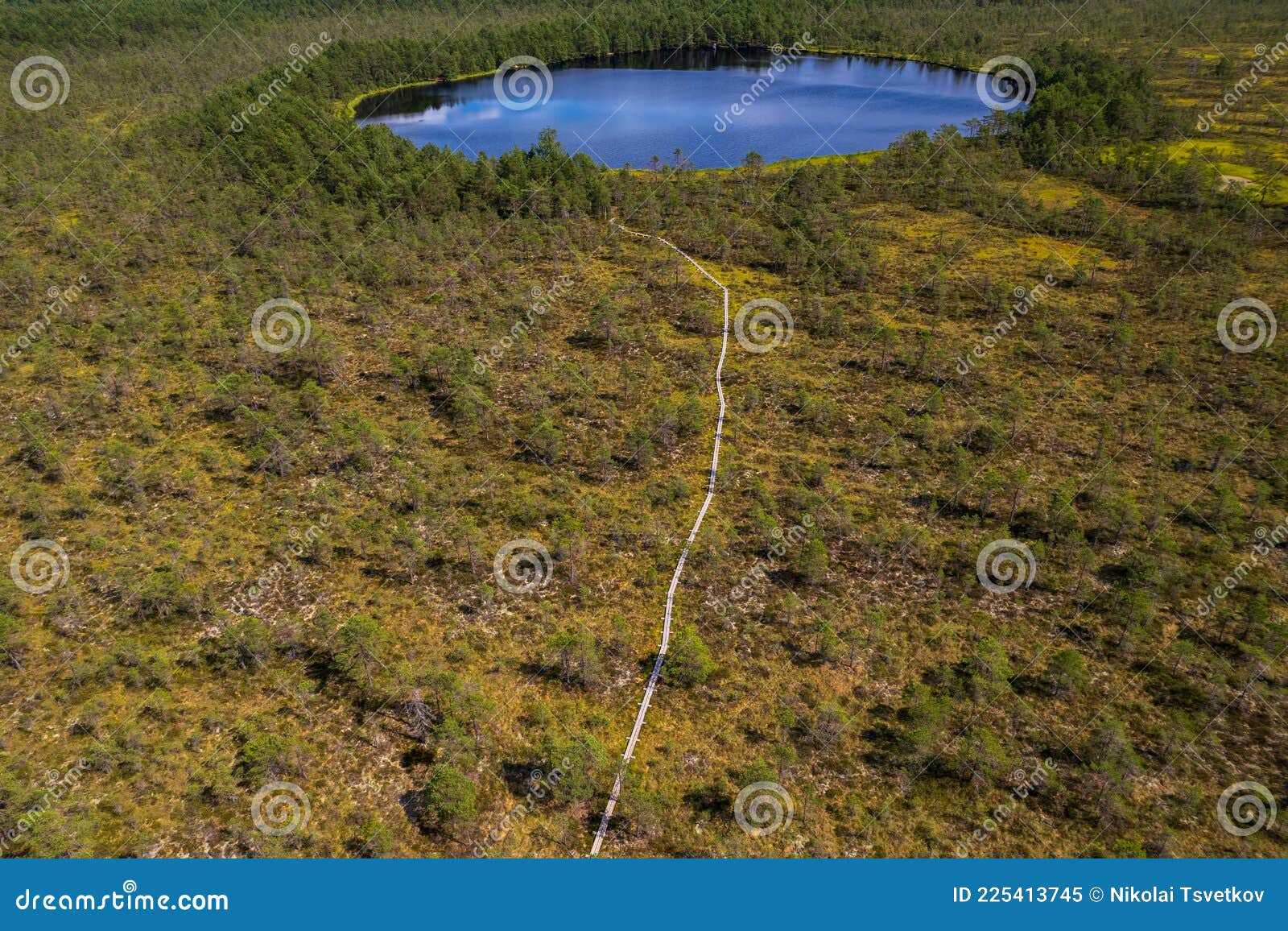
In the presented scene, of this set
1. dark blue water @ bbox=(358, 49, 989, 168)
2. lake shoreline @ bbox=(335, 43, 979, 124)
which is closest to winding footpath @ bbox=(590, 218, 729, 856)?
dark blue water @ bbox=(358, 49, 989, 168)

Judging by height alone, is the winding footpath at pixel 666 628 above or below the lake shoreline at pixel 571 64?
below

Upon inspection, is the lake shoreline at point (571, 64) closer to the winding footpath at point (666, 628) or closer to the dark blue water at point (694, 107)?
the dark blue water at point (694, 107)

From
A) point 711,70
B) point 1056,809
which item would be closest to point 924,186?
point 1056,809

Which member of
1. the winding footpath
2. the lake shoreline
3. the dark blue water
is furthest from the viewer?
the lake shoreline

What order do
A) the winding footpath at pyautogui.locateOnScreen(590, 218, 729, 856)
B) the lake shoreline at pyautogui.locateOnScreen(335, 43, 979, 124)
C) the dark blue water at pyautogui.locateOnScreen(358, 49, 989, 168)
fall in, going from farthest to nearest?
the lake shoreline at pyautogui.locateOnScreen(335, 43, 979, 124) → the dark blue water at pyautogui.locateOnScreen(358, 49, 989, 168) → the winding footpath at pyautogui.locateOnScreen(590, 218, 729, 856)

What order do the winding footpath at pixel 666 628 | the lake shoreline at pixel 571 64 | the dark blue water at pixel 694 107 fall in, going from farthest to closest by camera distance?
the lake shoreline at pixel 571 64, the dark blue water at pixel 694 107, the winding footpath at pixel 666 628

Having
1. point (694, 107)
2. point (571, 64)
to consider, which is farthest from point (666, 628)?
point (571, 64)

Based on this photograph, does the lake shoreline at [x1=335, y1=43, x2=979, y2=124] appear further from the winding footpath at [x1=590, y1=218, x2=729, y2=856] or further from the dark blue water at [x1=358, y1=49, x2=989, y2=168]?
the winding footpath at [x1=590, y1=218, x2=729, y2=856]

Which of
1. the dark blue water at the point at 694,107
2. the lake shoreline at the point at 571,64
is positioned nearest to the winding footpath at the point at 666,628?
the dark blue water at the point at 694,107
